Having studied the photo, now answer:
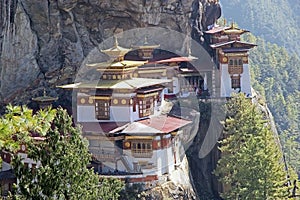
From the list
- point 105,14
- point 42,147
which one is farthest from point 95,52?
point 42,147

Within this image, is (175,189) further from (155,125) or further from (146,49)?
(146,49)

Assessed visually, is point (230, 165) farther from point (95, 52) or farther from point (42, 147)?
point (42, 147)

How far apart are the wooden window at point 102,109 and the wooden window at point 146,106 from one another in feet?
5.07

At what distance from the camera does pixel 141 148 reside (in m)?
23.7

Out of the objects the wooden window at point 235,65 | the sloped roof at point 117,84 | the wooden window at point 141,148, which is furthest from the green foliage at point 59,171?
the wooden window at point 235,65

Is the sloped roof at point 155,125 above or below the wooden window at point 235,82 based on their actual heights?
below

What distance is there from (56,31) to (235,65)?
430 inches

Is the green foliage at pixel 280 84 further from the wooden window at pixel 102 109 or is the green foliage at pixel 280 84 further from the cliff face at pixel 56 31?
the wooden window at pixel 102 109

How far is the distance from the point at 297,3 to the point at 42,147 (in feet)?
554

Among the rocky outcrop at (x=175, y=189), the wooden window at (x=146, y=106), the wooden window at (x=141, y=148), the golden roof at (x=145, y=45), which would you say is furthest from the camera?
the golden roof at (x=145, y=45)

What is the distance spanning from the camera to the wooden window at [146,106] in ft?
84.1

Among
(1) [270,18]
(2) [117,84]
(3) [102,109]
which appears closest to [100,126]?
(3) [102,109]

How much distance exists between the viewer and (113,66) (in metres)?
25.8

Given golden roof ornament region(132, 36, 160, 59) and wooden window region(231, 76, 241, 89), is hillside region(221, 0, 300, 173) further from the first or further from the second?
golden roof ornament region(132, 36, 160, 59)
